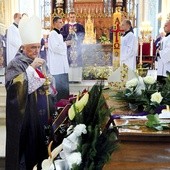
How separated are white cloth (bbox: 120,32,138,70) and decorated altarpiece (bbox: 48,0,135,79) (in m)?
0.92

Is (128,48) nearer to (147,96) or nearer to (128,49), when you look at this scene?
(128,49)

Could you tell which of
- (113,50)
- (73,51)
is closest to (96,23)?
(73,51)

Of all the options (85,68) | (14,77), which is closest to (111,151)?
(14,77)

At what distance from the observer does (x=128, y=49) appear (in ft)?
24.3

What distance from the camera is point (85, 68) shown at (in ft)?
27.8

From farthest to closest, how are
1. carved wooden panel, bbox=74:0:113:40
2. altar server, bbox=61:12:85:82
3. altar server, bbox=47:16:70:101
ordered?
1. carved wooden panel, bbox=74:0:113:40
2. altar server, bbox=61:12:85:82
3. altar server, bbox=47:16:70:101

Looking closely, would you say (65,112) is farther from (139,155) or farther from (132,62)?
(132,62)

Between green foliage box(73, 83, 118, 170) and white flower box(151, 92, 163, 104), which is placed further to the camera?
white flower box(151, 92, 163, 104)

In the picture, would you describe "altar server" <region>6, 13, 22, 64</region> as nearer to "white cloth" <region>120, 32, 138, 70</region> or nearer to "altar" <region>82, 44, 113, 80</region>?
"altar" <region>82, 44, 113, 80</region>

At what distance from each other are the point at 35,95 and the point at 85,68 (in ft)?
19.8

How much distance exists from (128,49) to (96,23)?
365 centimetres

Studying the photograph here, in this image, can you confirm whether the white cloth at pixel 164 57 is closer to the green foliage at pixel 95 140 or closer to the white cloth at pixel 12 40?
the white cloth at pixel 12 40

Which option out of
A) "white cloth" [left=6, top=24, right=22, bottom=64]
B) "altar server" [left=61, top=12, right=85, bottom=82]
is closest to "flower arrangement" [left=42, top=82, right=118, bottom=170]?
"altar server" [left=61, top=12, right=85, bottom=82]

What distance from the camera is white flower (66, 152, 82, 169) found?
124 cm
